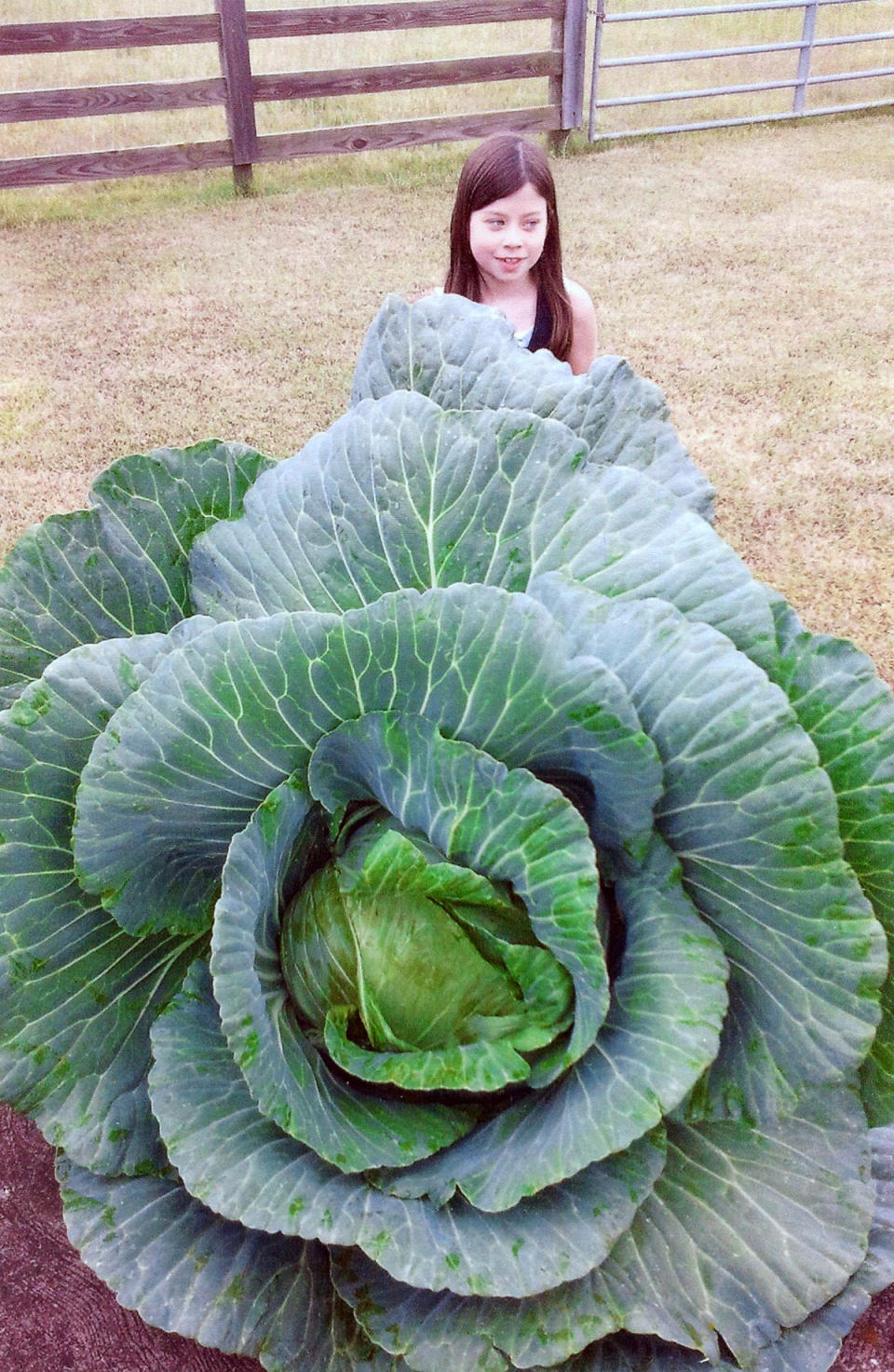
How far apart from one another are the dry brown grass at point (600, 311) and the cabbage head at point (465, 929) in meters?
2.08

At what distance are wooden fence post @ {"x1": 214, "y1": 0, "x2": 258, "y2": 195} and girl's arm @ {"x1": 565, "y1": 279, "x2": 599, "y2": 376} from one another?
4837 millimetres

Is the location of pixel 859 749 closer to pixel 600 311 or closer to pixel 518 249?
pixel 518 249

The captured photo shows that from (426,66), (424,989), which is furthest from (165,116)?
(424,989)

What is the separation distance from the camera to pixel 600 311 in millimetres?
5234

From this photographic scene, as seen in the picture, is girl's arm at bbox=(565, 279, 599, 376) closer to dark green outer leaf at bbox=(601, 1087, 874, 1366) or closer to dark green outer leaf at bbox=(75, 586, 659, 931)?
dark green outer leaf at bbox=(75, 586, 659, 931)

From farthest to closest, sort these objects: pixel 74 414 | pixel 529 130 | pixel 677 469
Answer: pixel 529 130 < pixel 74 414 < pixel 677 469

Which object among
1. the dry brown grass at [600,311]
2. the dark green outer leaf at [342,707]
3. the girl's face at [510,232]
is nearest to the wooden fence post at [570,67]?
Result: the dry brown grass at [600,311]

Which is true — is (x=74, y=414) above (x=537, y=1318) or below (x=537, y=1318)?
below

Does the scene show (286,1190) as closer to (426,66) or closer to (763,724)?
(763,724)

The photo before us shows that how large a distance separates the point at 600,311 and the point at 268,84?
309 centimetres

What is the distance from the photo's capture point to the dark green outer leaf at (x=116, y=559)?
1.24 m

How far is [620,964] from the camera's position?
41.9 inches

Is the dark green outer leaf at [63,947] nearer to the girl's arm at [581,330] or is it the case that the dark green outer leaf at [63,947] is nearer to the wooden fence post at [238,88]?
the girl's arm at [581,330]

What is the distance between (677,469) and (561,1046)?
2.12 feet
